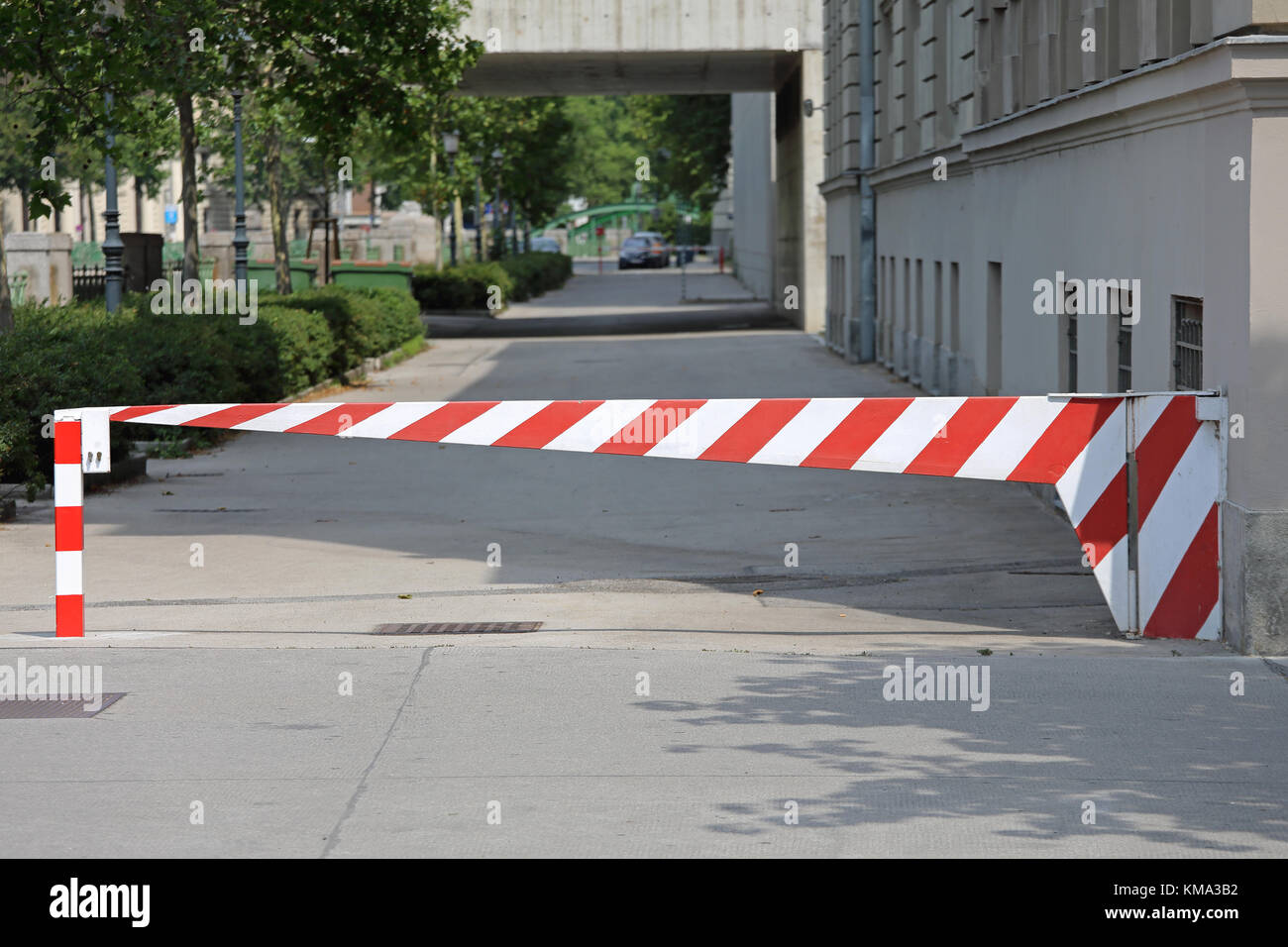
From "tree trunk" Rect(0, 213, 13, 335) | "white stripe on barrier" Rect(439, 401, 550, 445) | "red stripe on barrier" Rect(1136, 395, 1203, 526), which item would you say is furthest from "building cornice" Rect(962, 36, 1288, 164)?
"tree trunk" Rect(0, 213, 13, 335)

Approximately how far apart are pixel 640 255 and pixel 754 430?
98.5 meters

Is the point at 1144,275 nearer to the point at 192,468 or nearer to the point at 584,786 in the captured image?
the point at 584,786

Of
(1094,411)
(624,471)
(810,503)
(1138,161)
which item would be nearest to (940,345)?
(624,471)

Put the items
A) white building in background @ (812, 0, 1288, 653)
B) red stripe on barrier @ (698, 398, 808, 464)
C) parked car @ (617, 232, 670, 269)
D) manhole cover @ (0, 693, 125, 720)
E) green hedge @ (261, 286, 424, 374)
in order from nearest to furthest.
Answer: manhole cover @ (0, 693, 125, 720) → white building in background @ (812, 0, 1288, 653) → red stripe on barrier @ (698, 398, 808, 464) → green hedge @ (261, 286, 424, 374) → parked car @ (617, 232, 670, 269)

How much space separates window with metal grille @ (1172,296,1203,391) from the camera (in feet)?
33.8

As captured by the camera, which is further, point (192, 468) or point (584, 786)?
point (192, 468)

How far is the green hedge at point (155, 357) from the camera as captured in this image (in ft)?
46.3

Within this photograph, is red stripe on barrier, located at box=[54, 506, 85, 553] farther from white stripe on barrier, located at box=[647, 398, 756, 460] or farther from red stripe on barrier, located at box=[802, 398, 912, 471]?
red stripe on barrier, located at box=[802, 398, 912, 471]

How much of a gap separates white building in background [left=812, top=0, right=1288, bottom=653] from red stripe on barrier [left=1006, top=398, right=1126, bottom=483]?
1.98 ft

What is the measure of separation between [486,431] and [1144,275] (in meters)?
4.50

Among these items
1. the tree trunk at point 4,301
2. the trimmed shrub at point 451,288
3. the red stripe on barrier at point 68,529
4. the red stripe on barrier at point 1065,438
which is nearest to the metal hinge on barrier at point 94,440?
the red stripe on barrier at point 68,529

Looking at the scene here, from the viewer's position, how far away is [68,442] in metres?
8.89

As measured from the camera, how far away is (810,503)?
14.9 meters
